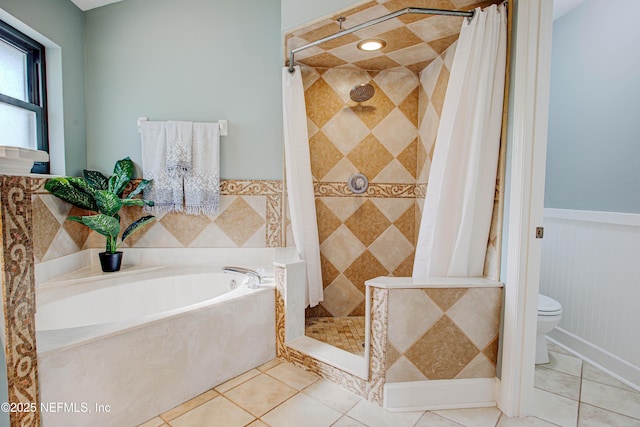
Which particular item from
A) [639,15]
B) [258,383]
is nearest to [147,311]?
[258,383]

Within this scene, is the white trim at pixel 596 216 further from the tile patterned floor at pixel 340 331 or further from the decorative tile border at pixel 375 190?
the tile patterned floor at pixel 340 331

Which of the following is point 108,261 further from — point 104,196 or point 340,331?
point 340,331

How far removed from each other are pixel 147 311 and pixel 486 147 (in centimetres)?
235

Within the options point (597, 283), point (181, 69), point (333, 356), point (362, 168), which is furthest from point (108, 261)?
point (597, 283)

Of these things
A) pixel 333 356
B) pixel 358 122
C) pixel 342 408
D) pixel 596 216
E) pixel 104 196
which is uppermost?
pixel 358 122

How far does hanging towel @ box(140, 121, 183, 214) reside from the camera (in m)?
2.34

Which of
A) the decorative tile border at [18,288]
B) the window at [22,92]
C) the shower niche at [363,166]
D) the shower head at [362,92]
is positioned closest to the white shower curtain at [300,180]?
the shower niche at [363,166]

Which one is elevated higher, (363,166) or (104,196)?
(363,166)

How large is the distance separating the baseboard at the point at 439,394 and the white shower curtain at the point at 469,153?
0.54 metres

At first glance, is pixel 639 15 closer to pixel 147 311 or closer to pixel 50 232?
pixel 147 311

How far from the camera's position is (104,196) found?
6.87 feet

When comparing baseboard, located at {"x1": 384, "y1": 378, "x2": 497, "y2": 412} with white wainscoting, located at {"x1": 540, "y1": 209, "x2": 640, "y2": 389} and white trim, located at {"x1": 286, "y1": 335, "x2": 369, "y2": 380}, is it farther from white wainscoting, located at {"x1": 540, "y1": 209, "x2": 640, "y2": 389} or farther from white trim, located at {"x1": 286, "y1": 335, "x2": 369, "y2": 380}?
white wainscoting, located at {"x1": 540, "y1": 209, "x2": 640, "y2": 389}

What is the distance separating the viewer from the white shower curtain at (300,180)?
2.30 meters

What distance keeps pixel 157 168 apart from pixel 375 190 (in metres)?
1.67
